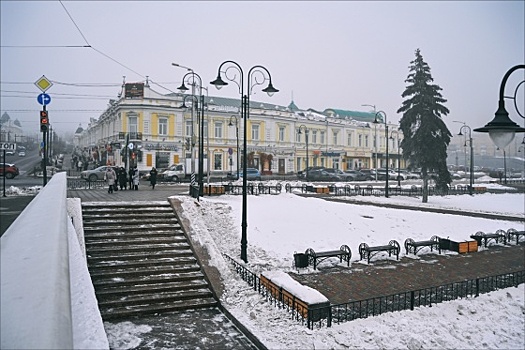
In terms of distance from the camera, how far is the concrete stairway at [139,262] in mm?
9242

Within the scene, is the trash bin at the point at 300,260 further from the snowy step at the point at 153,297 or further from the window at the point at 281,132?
the window at the point at 281,132

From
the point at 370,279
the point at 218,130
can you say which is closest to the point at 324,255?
the point at 370,279

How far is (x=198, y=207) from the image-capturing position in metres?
15.4

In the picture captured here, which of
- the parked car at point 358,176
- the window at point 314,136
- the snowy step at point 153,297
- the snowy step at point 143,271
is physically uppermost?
the window at point 314,136

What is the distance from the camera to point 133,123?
1822 inches

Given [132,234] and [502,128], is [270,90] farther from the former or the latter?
[502,128]

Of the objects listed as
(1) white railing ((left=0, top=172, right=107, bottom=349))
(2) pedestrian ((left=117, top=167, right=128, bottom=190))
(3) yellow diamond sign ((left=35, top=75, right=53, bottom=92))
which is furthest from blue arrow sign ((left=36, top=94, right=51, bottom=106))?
(1) white railing ((left=0, top=172, right=107, bottom=349))

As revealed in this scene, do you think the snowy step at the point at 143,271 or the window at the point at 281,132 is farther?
the window at the point at 281,132

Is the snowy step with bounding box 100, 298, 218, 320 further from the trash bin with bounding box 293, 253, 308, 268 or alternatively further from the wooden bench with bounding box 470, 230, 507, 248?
the wooden bench with bounding box 470, 230, 507, 248

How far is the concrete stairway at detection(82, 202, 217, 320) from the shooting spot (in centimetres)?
924

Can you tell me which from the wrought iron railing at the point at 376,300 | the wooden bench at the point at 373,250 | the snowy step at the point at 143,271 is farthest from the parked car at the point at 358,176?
the snowy step at the point at 143,271

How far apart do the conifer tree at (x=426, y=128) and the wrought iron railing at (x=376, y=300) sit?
59.7 ft

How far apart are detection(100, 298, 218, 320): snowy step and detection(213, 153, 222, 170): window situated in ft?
135

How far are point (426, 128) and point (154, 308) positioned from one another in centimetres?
2508
